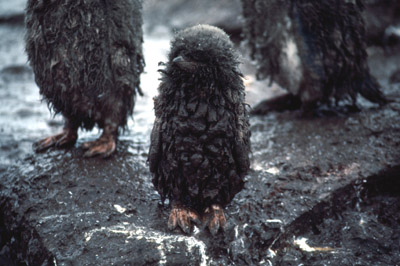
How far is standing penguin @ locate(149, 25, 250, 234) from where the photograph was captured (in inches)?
101

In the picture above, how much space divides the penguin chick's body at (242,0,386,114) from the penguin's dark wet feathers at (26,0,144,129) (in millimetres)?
1683

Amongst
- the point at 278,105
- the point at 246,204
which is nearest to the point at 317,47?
the point at 278,105

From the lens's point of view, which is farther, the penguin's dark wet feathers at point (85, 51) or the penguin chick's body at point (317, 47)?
the penguin chick's body at point (317, 47)

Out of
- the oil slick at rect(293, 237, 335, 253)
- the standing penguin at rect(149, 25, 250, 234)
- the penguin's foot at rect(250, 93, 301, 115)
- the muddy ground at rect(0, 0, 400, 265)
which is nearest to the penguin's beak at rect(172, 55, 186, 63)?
the standing penguin at rect(149, 25, 250, 234)

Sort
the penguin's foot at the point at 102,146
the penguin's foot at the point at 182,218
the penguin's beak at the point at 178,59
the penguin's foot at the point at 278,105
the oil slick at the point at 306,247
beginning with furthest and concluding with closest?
the penguin's foot at the point at 278,105
the penguin's foot at the point at 102,146
the oil slick at the point at 306,247
the penguin's foot at the point at 182,218
the penguin's beak at the point at 178,59

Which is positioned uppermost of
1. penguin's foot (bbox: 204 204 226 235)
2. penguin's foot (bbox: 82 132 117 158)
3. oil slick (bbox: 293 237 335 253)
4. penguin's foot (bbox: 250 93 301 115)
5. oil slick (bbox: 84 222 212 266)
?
penguin's foot (bbox: 250 93 301 115)

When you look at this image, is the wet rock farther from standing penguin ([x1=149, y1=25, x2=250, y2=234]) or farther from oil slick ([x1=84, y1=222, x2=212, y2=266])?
standing penguin ([x1=149, y1=25, x2=250, y2=234])

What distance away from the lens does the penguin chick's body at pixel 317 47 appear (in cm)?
423

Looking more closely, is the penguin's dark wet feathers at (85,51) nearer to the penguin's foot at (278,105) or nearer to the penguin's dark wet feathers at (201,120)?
the penguin's dark wet feathers at (201,120)

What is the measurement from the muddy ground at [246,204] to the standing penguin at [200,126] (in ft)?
0.80

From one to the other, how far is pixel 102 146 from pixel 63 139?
1.41 ft

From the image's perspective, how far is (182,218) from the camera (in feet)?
9.14

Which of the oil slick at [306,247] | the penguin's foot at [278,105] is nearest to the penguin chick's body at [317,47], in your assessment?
the penguin's foot at [278,105]

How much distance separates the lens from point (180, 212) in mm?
2828
